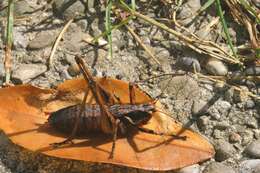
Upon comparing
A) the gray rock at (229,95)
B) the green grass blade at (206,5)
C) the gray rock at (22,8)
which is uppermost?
the green grass blade at (206,5)

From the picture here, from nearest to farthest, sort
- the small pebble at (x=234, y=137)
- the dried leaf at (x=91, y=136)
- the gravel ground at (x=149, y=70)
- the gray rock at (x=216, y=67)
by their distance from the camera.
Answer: the dried leaf at (x=91, y=136), the gravel ground at (x=149, y=70), the small pebble at (x=234, y=137), the gray rock at (x=216, y=67)

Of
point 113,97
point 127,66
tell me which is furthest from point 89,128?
point 127,66

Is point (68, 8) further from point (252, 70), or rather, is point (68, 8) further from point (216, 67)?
point (252, 70)

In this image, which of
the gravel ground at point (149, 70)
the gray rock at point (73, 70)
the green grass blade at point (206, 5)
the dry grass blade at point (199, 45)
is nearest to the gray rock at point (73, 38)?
the gravel ground at point (149, 70)

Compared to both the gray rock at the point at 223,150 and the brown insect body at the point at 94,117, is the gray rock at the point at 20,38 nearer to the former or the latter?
the brown insect body at the point at 94,117

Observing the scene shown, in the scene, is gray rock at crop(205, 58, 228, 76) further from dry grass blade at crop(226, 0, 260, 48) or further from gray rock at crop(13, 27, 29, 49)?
gray rock at crop(13, 27, 29, 49)

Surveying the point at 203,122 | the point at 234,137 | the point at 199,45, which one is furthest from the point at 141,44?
the point at 234,137

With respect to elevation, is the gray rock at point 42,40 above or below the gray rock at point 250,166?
above

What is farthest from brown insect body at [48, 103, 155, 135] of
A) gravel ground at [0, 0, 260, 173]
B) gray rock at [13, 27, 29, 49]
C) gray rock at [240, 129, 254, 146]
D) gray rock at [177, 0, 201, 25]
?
gray rock at [177, 0, 201, 25]
